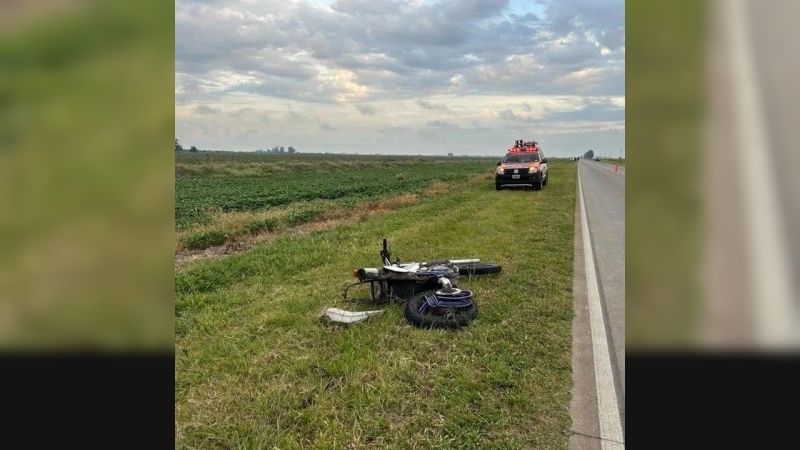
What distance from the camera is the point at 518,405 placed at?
10.7ft

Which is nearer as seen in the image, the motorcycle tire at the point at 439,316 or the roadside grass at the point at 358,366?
the roadside grass at the point at 358,366

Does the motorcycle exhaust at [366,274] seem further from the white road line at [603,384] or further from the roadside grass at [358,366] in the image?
the white road line at [603,384]

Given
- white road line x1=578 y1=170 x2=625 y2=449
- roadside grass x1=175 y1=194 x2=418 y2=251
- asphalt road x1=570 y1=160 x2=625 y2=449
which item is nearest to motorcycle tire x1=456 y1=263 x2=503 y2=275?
asphalt road x1=570 y1=160 x2=625 y2=449

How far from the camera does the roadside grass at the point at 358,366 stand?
2.99 meters

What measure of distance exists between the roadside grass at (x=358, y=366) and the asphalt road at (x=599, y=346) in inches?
4.2

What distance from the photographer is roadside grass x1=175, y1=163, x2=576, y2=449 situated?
2.99 meters

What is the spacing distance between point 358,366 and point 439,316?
3.72 ft

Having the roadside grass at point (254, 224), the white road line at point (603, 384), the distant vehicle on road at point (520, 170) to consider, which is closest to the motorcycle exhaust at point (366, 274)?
the white road line at point (603, 384)

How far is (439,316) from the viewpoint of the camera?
4637 mm
